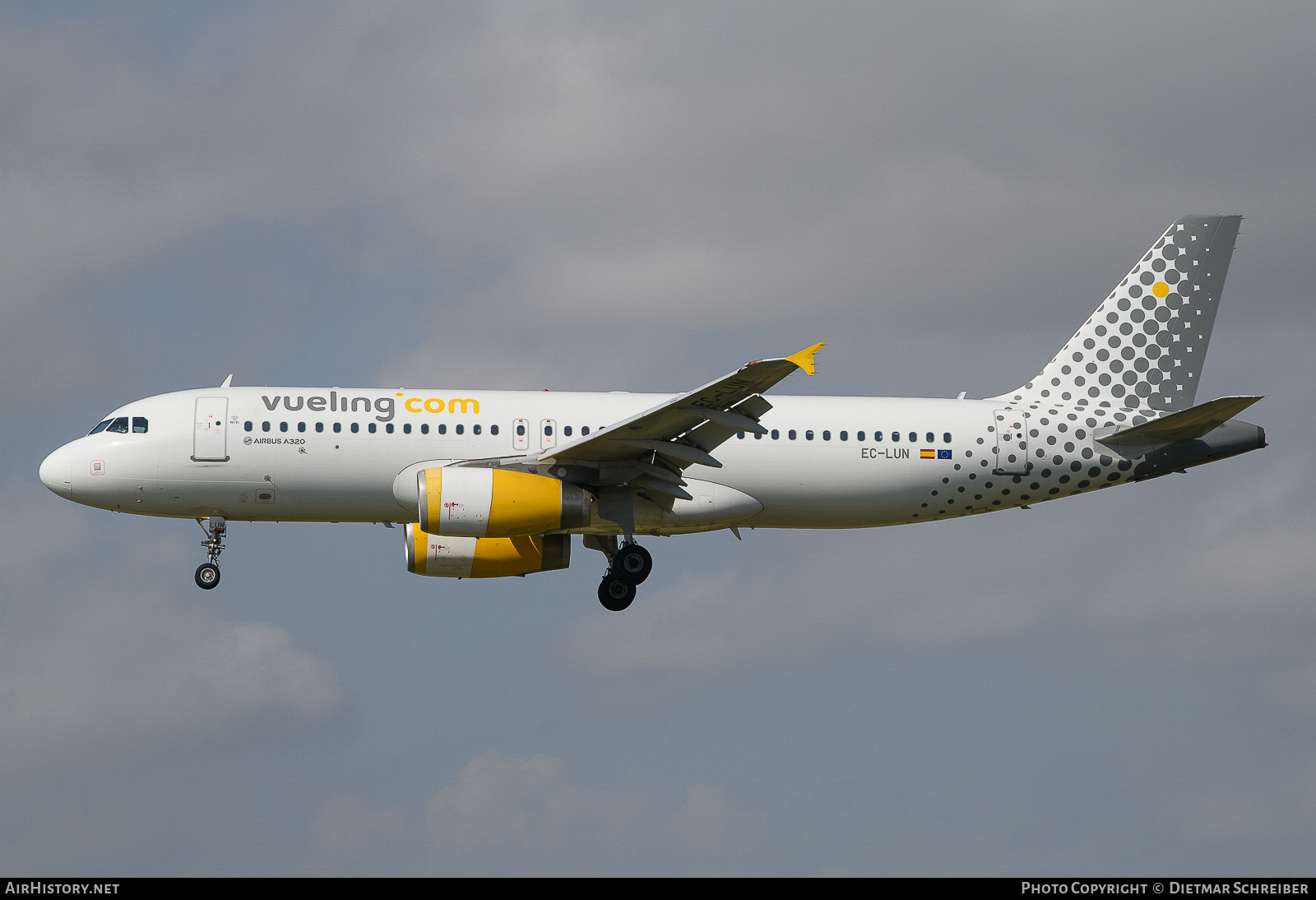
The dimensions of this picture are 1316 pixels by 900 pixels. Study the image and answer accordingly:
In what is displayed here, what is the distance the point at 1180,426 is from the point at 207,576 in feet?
73.2

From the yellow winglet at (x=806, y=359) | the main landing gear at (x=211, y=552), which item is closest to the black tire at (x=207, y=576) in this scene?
the main landing gear at (x=211, y=552)

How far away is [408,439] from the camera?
3466 centimetres

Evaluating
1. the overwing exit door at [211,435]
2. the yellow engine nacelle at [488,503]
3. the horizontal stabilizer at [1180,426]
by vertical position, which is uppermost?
the overwing exit door at [211,435]

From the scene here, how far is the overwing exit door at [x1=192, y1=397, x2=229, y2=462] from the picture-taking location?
113 feet

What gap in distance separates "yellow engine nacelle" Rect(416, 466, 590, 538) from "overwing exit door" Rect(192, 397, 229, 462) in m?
4.58

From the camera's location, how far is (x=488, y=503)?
108 ft

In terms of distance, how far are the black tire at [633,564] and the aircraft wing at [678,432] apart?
1791 millimetres

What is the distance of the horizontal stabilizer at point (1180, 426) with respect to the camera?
34.8 meters

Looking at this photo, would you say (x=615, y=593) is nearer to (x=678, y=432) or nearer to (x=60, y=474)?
(x=678, y=432)

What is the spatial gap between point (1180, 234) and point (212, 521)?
24749 mm

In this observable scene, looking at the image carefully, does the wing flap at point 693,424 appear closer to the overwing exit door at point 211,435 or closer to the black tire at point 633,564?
the black tire at point 633,564

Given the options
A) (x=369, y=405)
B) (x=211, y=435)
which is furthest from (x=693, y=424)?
(x=211, y=435)

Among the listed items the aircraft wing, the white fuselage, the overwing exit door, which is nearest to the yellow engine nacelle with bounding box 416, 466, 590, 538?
the aircraft wing
